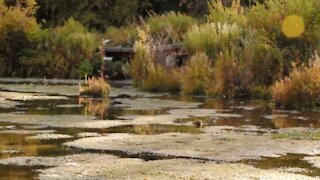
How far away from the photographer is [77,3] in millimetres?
27484

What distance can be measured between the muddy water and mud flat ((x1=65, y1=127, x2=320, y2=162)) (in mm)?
238

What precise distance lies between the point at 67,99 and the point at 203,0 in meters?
13.5

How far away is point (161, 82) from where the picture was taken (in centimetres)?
1563

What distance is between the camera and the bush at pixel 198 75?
14578 millimetres

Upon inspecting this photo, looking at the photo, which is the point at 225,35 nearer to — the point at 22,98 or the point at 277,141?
the point at 22,98

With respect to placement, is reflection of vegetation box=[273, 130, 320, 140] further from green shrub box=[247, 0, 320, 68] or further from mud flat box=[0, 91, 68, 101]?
mud flat box=[0, 91, 68, 101]

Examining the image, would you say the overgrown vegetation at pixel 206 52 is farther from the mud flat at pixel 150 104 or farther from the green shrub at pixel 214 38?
the mud flat at pixel 150 104

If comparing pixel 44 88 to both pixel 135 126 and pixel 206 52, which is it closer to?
pixel 206 52

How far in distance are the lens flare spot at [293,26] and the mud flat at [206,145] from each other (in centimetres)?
599

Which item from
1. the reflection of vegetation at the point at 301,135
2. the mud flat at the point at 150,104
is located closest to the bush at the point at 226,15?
the mud flat at the point at 150,104

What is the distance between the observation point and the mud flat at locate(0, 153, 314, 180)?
589 centimetres

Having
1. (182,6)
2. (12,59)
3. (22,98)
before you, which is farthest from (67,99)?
(182,6)

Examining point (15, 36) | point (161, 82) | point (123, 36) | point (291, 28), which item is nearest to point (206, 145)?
point (291, 28)

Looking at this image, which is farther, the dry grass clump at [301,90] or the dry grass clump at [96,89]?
the dry grass clump at [96,89]
